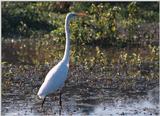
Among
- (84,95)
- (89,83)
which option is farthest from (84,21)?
(84,95)

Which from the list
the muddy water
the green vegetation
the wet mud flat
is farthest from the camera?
the green vegetation

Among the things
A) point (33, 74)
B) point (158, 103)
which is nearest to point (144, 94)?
point (158, 103)

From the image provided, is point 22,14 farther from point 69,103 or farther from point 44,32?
point 69,103

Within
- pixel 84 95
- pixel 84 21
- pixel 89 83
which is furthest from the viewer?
pixel 84 21

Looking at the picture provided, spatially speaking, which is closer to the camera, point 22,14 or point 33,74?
point 33,74

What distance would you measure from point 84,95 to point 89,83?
934 millimetres

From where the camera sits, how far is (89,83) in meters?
10.5

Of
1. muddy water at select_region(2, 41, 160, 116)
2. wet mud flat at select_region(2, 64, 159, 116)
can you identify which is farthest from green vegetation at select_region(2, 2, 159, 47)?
wet mud flat at select_region(2, 64, 159, 116)

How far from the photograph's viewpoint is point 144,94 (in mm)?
9648

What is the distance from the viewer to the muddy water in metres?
8.65

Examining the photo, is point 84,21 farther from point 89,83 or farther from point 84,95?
point 84,95

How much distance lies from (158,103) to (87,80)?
2043 mm

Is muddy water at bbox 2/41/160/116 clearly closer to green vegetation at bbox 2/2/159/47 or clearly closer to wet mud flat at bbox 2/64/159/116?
wet mud flat at bbox 2/64/159/116

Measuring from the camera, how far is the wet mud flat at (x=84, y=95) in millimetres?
8531
